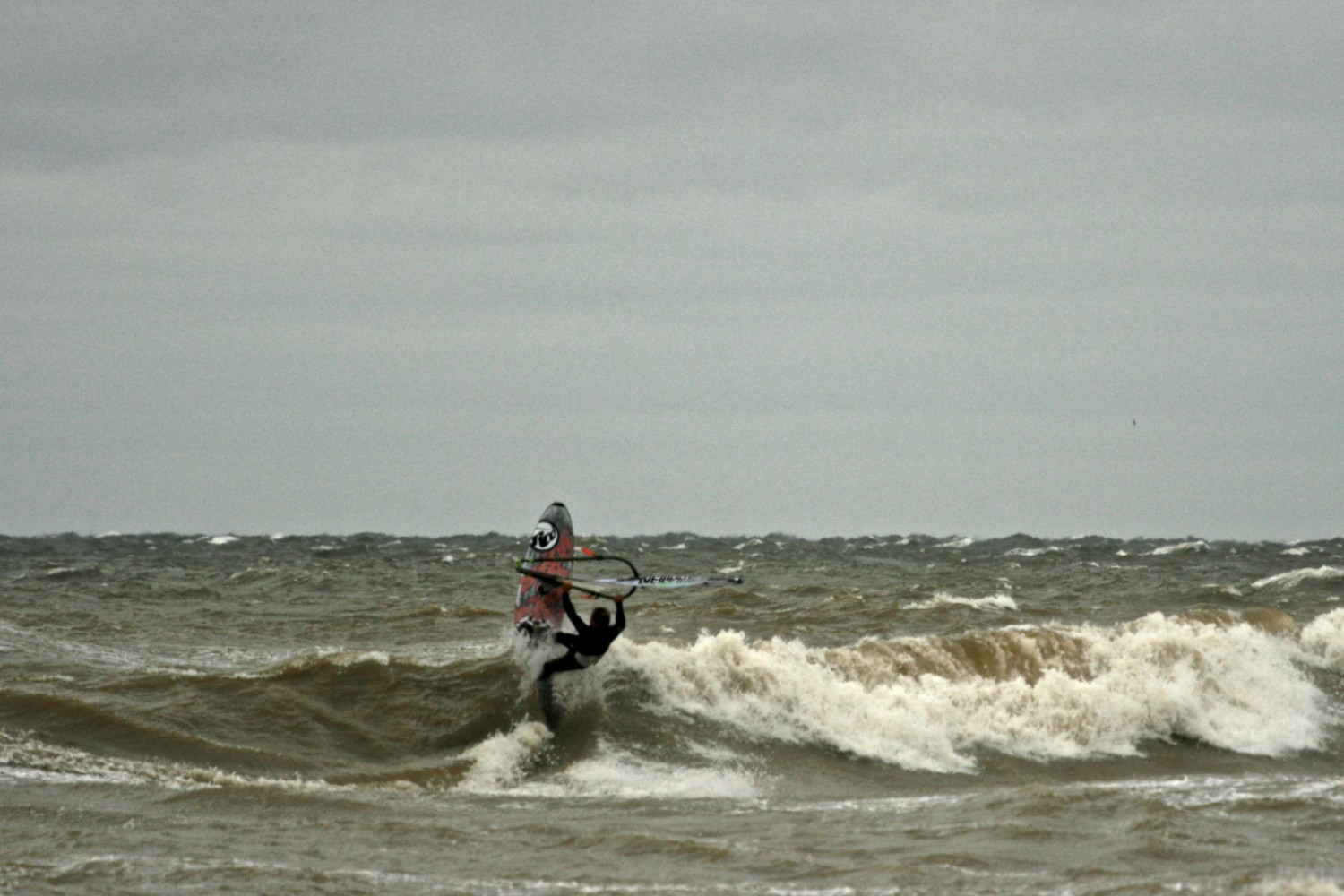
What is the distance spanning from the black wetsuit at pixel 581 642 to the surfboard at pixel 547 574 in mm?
212

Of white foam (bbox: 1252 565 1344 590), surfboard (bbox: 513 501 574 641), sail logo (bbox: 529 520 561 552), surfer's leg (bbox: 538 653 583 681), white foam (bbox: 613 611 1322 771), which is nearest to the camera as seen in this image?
white foam (bbox: 613 611 1322 771)

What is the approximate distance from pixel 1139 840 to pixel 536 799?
4.46 metres

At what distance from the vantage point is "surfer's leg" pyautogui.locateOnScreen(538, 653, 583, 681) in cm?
1448

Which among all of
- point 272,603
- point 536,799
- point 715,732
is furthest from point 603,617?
point 272,603

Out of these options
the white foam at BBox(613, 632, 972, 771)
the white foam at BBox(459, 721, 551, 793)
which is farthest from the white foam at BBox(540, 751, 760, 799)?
the white foam at BBox(613, 632, 972, 771)

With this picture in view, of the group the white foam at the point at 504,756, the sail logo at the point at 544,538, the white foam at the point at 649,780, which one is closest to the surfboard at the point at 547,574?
the sail logo at the point at 544,538

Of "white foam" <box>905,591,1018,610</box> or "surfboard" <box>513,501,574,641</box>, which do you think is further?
"white foam" <box>905,591,1018,610</box>

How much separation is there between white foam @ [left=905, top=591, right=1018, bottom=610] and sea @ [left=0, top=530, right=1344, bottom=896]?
5.5 inches

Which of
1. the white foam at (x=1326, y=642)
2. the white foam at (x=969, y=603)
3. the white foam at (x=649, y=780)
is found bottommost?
the white foam at (x=649, y=780)

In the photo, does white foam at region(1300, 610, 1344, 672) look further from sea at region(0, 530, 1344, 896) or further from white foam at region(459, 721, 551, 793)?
white foam at region(459, 721, 551, 793)

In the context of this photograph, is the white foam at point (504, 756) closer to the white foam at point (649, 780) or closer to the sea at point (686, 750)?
the sea at point (686, 750)

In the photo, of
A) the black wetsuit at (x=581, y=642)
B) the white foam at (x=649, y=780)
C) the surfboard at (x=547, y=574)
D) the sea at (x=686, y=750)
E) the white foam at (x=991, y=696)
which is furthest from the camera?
the surfboard at (x=547, y=574)

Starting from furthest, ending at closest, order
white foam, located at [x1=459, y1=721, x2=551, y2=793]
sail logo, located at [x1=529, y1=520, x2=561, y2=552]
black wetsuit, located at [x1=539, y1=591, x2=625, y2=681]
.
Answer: sail logo, located at [x1=529, y1=520, x2=561, y2=552]
black wetsuit, located at [x1=539, y1=591, x2=625, y2=681]
white foam, located at [x1=459, y1=721, x2=551, y2=793]

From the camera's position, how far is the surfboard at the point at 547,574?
48.5 feet
